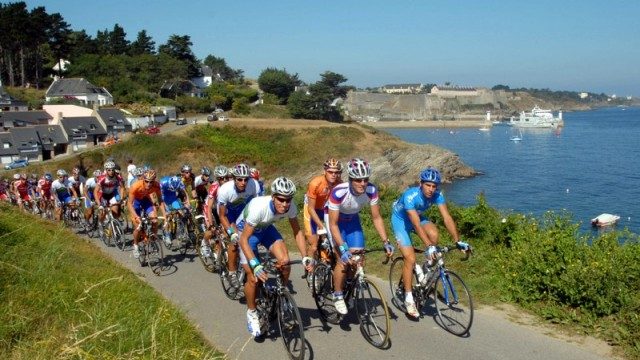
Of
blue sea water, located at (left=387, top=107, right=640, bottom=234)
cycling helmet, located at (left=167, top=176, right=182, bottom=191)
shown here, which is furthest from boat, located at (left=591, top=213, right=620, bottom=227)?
cycling helmet, located at (left=167, top=176, right=182, bottom=191)

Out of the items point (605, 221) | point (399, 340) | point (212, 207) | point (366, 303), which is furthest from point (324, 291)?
point (605, 221)

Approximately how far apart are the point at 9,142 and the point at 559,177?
2727 inches

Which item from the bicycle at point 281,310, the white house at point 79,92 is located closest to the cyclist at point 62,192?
the bicycle at point 281,310

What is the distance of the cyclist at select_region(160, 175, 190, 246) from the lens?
12.4 meters

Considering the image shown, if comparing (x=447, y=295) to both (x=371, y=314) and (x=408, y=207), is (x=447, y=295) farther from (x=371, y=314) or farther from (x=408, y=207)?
(x=408, y=207)

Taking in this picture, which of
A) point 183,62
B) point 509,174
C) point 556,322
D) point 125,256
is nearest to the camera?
point 556,322

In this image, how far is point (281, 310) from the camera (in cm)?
654

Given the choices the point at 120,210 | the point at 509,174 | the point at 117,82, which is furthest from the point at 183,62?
the point at 120,210

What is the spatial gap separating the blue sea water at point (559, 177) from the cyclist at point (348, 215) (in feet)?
72.1

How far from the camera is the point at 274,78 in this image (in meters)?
111

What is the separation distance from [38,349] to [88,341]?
0.42m

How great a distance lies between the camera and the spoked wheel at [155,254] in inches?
448

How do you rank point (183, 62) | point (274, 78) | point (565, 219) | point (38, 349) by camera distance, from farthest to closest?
1. point (274, 78)
2. point (183, 62)
3. point (565, 219)
4. point (38, 349)

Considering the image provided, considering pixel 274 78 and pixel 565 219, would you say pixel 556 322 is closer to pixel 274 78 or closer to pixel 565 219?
pixel 565 219
